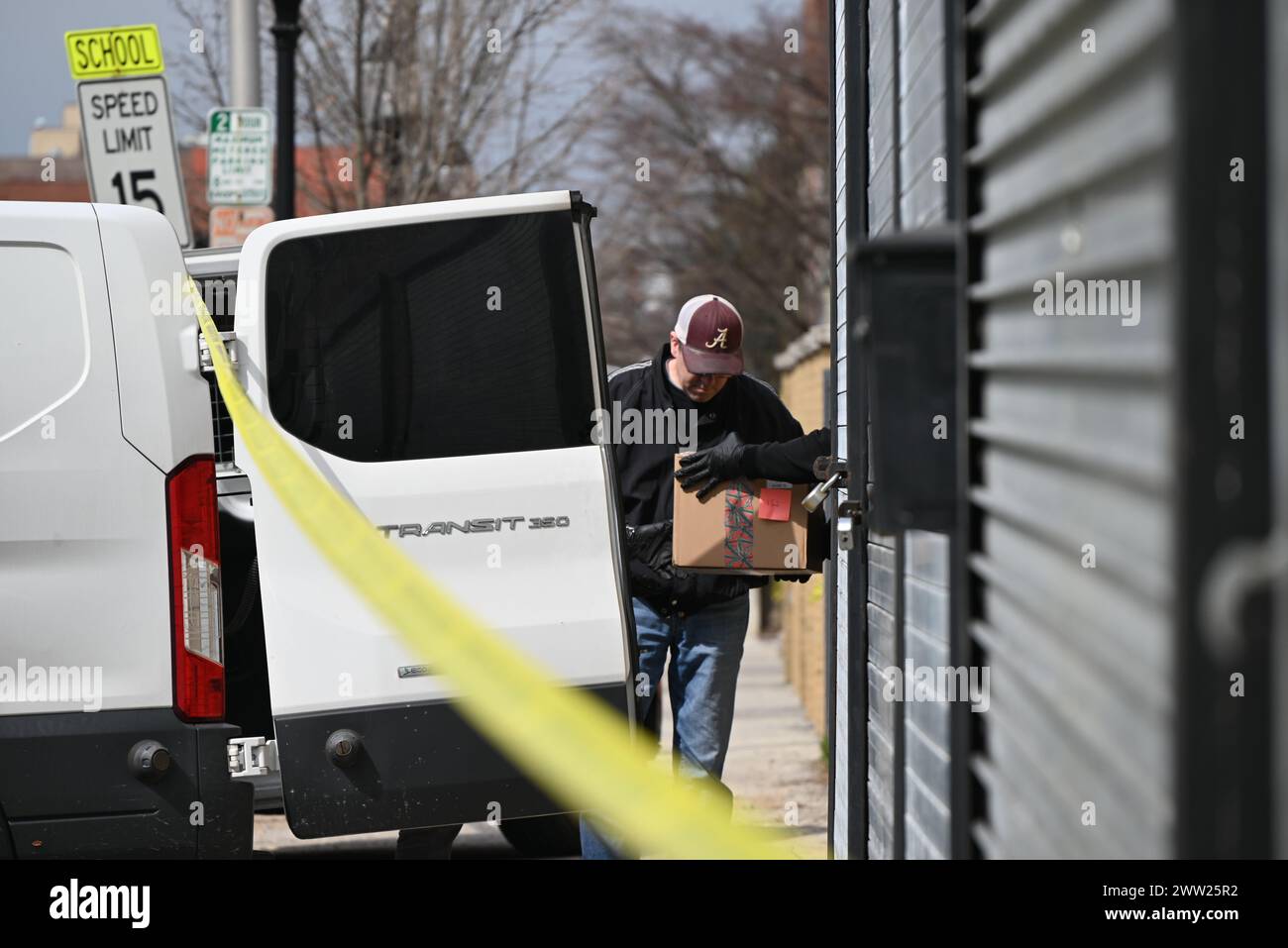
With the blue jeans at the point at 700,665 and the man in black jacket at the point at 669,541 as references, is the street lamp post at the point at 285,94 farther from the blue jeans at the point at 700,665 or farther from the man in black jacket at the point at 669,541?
the blue jeans at the point at 700,665

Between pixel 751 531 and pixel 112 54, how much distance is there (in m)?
5.83

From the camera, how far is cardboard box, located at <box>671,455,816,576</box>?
5.40m

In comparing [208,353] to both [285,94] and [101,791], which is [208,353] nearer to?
[101,791]

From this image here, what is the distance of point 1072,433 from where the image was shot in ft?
7.31

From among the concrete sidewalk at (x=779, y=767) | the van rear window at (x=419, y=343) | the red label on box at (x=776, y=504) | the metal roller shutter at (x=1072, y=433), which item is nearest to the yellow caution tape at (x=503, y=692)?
the van rear window at (x=419, y=343)

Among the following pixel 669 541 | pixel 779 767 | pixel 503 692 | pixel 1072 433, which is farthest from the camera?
pixel 779 767

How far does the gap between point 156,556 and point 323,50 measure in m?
9.71

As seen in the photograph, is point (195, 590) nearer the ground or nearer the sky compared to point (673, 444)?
nearer the ground

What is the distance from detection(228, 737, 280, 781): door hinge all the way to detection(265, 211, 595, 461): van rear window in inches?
34.8

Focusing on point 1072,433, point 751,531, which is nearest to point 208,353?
point 751,531

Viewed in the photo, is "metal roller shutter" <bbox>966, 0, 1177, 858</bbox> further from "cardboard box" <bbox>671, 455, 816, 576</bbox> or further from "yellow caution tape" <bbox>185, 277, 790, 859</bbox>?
"cardboard box" <bbox>671, 455, 816, 576</bbox>

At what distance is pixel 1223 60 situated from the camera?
1.71m

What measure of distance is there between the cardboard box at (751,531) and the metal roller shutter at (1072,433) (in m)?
2.60

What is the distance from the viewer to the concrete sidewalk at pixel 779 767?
7742 millimetres
